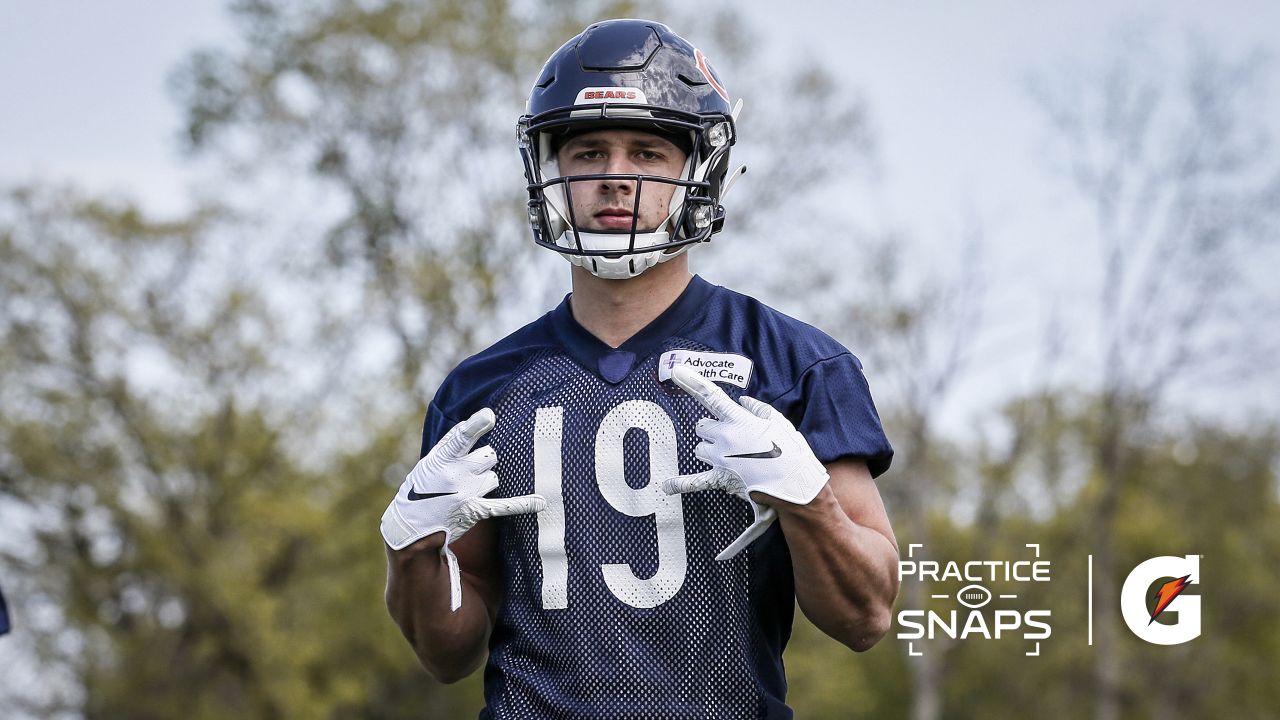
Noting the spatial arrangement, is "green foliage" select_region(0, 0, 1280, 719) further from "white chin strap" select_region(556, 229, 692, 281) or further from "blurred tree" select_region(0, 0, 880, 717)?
"white chin strap" select_region(556, 229, 692, 281)

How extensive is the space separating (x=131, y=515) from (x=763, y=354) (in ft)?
64.8

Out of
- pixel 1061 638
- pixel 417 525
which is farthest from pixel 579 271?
pixel 1061 638

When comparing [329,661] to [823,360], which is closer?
[823,360]

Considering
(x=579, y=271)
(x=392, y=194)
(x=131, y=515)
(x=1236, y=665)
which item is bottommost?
(x=1236, y=665)

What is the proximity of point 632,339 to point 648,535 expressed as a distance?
461mm

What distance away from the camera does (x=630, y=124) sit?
3.09 meters

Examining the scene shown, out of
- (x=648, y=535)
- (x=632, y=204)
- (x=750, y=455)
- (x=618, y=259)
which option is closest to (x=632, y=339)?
(x=618, y=259)

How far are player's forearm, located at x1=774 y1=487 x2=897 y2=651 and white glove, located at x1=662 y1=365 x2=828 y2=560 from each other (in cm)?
4

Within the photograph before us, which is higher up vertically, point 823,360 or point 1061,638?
point 823,360

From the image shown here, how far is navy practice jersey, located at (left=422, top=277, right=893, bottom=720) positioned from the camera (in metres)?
2.88

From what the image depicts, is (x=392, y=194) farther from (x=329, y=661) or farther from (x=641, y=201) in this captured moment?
(x=641, y=201)

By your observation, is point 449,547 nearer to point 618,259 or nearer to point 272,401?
point 618,259

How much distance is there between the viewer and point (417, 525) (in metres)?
2.92

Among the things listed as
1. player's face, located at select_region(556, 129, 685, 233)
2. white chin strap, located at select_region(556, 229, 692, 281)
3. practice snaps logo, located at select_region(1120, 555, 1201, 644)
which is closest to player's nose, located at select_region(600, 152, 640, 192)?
player's face, located at select_region(556, 129, 685, 233)
